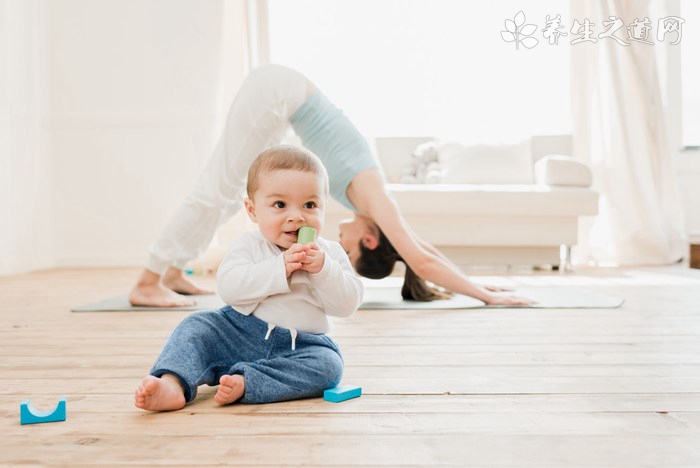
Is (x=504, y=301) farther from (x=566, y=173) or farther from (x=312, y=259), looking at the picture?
(x=566, y=173)

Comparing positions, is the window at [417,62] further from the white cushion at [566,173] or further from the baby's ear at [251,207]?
the baby's ear at [251,207]

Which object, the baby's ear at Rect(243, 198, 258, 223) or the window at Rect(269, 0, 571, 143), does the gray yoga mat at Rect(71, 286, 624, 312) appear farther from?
the window at Rect(269, 0, 571, 143)

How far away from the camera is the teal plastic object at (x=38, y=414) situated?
3.73 ft

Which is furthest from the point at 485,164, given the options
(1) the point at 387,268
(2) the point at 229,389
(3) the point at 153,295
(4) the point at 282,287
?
(2) the point at 229,389

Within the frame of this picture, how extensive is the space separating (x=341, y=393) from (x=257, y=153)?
1.41 m

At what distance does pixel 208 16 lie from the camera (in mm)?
5027

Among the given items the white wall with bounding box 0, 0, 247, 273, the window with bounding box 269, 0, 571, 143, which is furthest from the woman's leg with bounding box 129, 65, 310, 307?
the window with bounding box 269, 0, 571, 143

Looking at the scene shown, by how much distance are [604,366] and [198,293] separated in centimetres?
181

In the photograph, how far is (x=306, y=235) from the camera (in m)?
1.32

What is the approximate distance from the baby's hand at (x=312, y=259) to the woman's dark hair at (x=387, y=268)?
1.43 meters

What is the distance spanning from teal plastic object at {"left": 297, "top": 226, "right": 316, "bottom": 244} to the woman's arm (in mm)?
1149

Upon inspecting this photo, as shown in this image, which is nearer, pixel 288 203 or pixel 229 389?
pixel 229 389

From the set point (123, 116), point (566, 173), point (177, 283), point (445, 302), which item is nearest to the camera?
point (445, 302)

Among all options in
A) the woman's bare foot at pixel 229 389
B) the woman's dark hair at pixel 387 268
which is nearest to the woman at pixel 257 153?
the woman's dark hair at pixel 387 268
